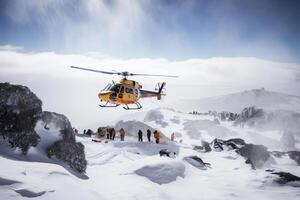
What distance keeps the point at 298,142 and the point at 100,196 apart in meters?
70.2

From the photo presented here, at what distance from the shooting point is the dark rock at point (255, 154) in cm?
3469

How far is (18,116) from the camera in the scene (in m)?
12.3

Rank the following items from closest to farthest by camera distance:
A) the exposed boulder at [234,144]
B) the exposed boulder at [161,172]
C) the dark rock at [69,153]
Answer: the dark rock at [69,153], the exposed boulder at [161,172], the exposed boulder at [234,144]

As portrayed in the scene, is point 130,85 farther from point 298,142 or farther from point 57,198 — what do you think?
point 298,142

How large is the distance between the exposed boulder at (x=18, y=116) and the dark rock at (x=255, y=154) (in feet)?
88.8

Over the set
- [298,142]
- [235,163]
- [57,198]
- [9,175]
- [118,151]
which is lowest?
[298,142]

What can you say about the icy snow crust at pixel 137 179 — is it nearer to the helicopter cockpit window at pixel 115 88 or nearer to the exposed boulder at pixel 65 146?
the exposed boulder at pixel 65 146

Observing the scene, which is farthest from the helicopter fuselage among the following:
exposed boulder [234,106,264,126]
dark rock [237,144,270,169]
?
exposed boulder [234,106,264,126]

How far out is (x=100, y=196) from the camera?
10.6 m

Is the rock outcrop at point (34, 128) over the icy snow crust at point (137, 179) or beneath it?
over

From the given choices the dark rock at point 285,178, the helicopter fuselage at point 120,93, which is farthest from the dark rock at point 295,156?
the helicopter fuselage at point 120,93

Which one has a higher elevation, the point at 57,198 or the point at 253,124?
the point at 57,198

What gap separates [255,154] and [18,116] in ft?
106

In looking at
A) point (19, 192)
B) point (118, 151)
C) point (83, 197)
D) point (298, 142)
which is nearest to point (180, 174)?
point (118, 151)
